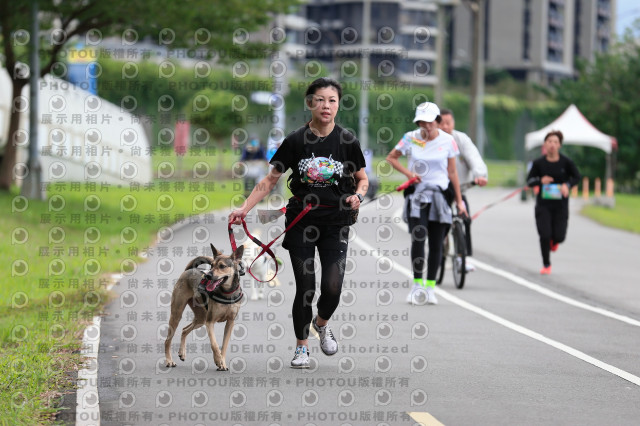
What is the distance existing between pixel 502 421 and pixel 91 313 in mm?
5547

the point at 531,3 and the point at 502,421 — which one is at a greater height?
the point at 531,3

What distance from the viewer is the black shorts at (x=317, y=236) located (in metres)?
8.53

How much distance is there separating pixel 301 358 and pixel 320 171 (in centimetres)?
135

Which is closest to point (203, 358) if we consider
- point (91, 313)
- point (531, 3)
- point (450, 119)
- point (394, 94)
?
point (91, 313)

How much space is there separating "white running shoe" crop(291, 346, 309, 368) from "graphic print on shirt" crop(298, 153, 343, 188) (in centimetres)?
118

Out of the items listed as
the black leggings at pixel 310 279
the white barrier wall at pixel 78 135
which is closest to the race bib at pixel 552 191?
the black leggings at pixel 310 279

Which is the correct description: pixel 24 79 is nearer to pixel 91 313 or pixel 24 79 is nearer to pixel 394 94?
pixel 91 313

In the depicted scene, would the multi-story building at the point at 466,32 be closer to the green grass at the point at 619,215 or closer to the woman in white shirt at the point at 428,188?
the green grass at the point at 619,215

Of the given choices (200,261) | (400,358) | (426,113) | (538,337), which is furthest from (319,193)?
(426,113)

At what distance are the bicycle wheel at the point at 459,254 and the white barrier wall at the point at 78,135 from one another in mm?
17818

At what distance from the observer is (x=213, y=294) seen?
820 centimetres

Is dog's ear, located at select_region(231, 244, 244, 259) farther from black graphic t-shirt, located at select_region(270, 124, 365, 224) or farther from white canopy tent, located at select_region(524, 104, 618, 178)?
white canopy tent, located at select_region(524, 104, 618, 178)

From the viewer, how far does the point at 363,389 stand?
7910mm

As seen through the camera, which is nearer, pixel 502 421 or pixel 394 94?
pixel 502 421
